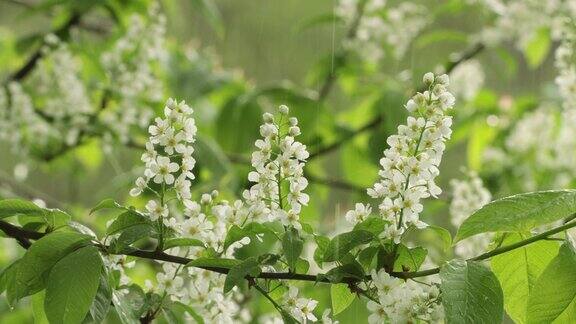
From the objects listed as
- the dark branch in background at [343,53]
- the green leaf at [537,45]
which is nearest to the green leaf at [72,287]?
the dark branch in background at [343,53]

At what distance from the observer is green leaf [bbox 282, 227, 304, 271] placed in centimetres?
102

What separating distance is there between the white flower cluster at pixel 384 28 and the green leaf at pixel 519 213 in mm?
1826

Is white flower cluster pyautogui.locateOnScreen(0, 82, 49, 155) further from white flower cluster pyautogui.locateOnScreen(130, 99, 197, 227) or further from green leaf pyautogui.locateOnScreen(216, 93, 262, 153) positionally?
white flower cluster pyautogui.locateOnScreen(130, 99, 197, 227)

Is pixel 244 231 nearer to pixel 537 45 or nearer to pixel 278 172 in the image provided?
pixel 278 172

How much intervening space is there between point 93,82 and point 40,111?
1.19 ft

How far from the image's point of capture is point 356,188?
107 inches

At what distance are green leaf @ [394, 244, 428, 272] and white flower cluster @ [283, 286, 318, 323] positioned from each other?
10 centimetres

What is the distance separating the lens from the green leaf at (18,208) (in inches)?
41.5

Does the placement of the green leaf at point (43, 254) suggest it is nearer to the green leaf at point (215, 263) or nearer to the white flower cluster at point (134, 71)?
the green leaf at point (215, 263)

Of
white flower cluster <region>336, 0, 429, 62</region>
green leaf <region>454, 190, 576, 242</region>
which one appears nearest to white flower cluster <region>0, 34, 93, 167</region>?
white flower cluster <region>336, 0, 429, 62</region>

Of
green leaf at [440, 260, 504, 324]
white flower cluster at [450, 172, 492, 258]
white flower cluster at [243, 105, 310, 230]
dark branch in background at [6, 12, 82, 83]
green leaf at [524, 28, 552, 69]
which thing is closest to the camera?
green leaf at [440, 260, 504, 324]

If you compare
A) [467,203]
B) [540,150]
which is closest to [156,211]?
[467,203]

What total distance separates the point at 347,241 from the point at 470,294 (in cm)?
14

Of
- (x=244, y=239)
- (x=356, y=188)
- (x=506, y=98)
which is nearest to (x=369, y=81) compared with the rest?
(x=356, y=188)
